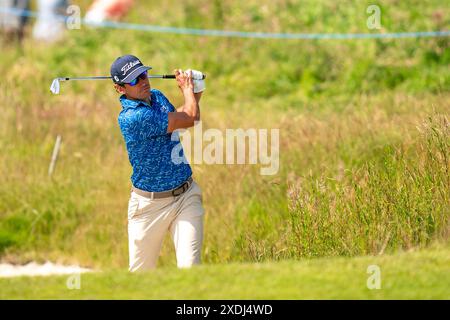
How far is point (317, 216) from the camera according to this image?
930cm

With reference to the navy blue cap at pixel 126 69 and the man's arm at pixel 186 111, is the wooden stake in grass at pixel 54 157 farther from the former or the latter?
the man's arm at pixel 186 111

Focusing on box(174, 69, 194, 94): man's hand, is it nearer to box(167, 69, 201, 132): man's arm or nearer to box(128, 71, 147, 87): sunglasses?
box(167, 69, 201, 132): man's arm

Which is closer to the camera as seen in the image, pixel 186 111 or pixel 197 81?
pixel 186 111

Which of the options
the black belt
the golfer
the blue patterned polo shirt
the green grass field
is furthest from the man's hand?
the green grass field

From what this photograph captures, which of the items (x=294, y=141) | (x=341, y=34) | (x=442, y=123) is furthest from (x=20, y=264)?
(x=341, y=34)

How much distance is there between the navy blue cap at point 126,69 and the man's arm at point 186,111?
0.30 m

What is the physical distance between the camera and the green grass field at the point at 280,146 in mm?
9117

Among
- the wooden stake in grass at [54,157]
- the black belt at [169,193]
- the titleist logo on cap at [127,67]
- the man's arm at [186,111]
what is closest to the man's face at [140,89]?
the titleist logo on cap at [127,67]

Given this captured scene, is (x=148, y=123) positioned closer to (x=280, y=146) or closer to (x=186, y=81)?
(x=186, y=81)

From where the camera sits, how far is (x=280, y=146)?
40.7 ft

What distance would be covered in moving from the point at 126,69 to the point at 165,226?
1270mm

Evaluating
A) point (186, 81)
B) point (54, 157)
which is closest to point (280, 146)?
point (54, 157)

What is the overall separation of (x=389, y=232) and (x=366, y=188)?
0.65 m

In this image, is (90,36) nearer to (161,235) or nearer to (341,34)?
(341,34)
